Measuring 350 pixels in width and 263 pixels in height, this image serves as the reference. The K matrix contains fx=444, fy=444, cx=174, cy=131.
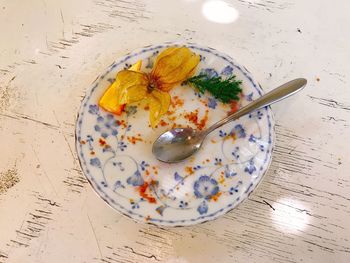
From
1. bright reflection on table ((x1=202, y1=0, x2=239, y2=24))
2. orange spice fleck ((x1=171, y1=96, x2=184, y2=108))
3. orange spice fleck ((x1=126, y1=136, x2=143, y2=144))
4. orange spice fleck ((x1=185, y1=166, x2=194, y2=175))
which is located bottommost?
orange spice fleck ((x1=185, y1=166, x2=194, y2=175))

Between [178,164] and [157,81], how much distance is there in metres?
0.13

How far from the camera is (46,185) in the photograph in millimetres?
656

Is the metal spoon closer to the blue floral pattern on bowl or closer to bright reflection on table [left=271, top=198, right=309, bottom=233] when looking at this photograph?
the blue floral pattern on bowl

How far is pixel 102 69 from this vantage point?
29.0 inches

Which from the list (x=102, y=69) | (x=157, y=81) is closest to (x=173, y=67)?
(x=157, y=81)

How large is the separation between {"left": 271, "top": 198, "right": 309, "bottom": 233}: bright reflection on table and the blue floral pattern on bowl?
0.06m

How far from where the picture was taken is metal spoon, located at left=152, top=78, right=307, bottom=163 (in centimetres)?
64

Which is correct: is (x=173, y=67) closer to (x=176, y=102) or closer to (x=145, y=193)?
(x=176, y=102)

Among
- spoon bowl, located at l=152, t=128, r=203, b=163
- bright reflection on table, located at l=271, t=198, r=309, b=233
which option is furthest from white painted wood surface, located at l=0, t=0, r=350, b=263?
spoon bowl, located at l=152, t=128, r=203, b=163

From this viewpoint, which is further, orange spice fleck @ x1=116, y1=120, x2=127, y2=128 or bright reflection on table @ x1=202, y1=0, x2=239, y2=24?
bright reflection on table @ x1=202, y1=0, x2=239, y2=24

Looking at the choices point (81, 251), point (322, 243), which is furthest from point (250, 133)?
point (81, 251)

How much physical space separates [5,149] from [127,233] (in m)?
0.23

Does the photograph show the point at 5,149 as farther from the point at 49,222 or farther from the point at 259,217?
the point at 259,217

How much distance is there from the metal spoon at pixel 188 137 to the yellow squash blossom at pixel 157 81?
0.04 metres
